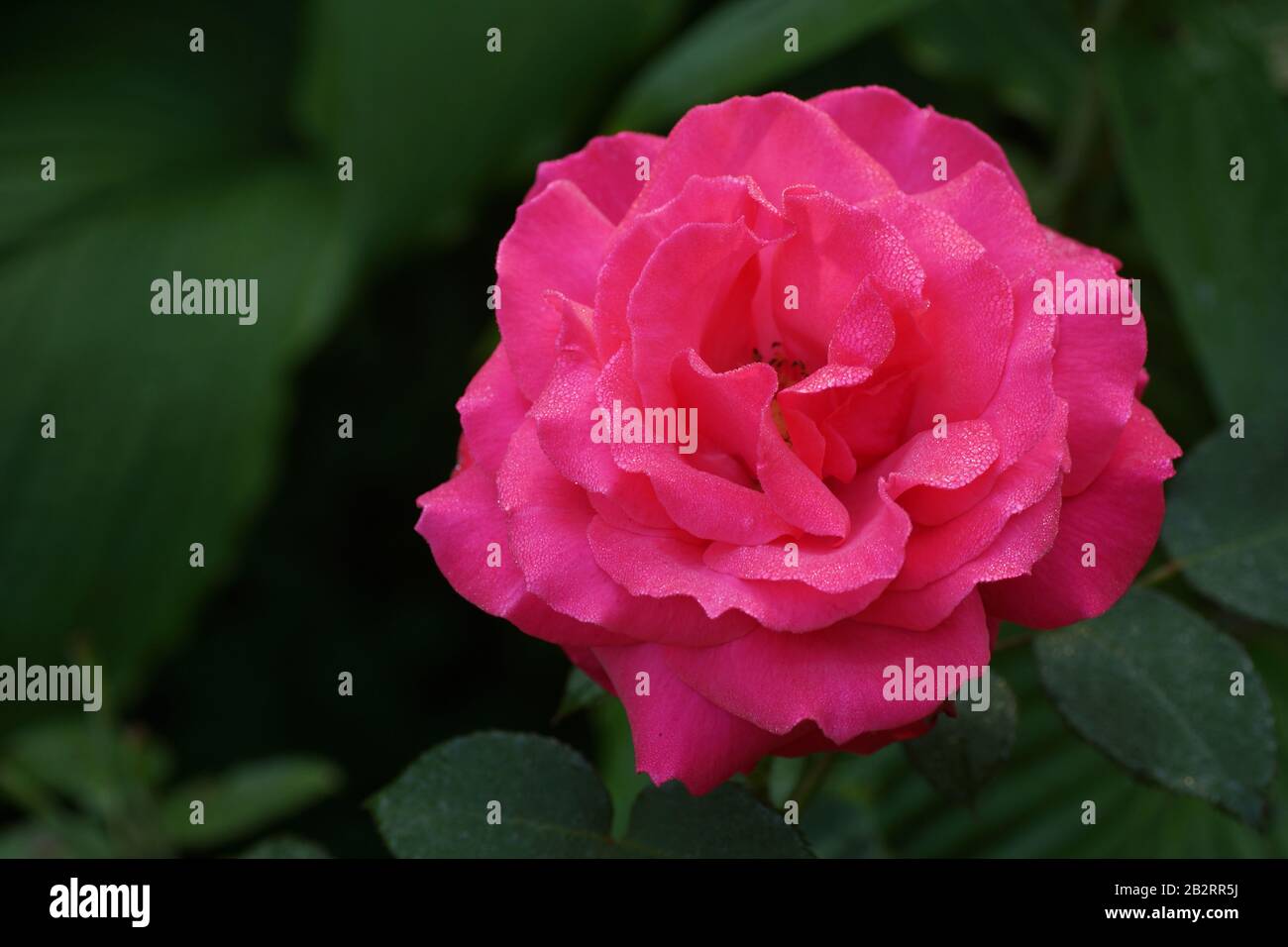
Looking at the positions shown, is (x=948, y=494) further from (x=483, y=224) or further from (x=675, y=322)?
(x=483, y=224)

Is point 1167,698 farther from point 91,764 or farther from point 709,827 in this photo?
point 91,764

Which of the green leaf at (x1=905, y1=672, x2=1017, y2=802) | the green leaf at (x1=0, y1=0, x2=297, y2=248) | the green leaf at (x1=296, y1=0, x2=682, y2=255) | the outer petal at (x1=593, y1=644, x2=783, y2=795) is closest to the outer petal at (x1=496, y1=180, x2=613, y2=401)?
the outer petal at (x1=593, y1=644, x2=783, y2=795)

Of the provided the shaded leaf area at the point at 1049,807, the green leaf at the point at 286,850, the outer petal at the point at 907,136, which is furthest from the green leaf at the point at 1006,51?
the green leaf at the point at 286,850

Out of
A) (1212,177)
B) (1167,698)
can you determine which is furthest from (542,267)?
(1212,177)

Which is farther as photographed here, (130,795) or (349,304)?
(349,304)

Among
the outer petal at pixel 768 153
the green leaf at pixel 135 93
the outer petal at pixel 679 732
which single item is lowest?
the outer petal at pixel 679 732

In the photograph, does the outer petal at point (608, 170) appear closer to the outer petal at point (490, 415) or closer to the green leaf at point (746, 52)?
the outer petal at point (490, 415)
